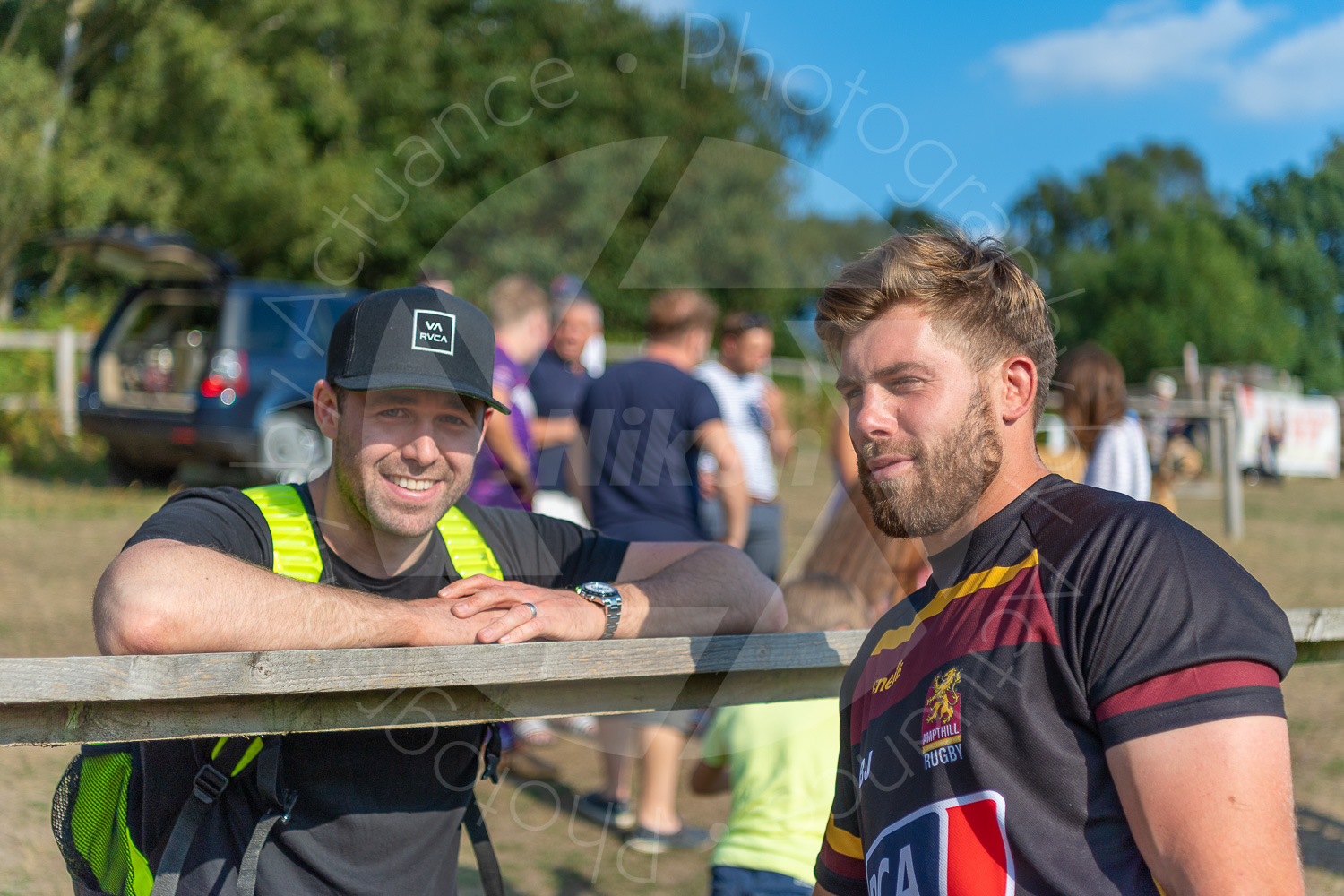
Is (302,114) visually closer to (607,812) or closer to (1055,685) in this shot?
(607,812)

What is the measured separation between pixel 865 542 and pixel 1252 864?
2397 mm

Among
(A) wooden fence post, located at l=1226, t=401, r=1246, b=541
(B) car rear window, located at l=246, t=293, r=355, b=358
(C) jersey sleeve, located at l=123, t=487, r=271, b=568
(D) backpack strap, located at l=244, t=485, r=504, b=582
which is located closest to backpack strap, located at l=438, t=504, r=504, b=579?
(D) backpack strap, located at l=244, t=485, r=504, b=582

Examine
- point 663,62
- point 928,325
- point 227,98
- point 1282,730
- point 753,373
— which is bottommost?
point 1282,730

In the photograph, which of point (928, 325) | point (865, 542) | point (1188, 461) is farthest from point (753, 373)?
point (1188, 461)

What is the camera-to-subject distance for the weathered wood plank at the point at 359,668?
119cm

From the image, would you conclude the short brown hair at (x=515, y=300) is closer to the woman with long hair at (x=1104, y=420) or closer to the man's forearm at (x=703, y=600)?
the woman with long hair at (x=1104, y=420)

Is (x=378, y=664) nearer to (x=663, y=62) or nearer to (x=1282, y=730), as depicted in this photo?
(x=1282, y=730)

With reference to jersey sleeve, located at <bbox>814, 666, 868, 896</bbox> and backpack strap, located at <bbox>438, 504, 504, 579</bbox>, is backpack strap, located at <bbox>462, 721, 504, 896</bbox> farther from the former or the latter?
jersey sleeve, located at <bbox>814, 666, 868, 896</bbox>

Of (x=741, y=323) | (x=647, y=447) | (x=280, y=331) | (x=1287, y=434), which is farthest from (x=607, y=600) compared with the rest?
(x=1287, y=434)

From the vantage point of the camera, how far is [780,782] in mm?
2488

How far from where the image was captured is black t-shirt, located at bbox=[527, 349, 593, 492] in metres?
5.00

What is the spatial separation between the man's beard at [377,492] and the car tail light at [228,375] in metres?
7.67

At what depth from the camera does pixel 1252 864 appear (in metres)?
1.06

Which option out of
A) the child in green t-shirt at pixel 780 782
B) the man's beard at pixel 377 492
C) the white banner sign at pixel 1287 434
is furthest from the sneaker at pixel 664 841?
the white banner sign at pixel 1287 434
